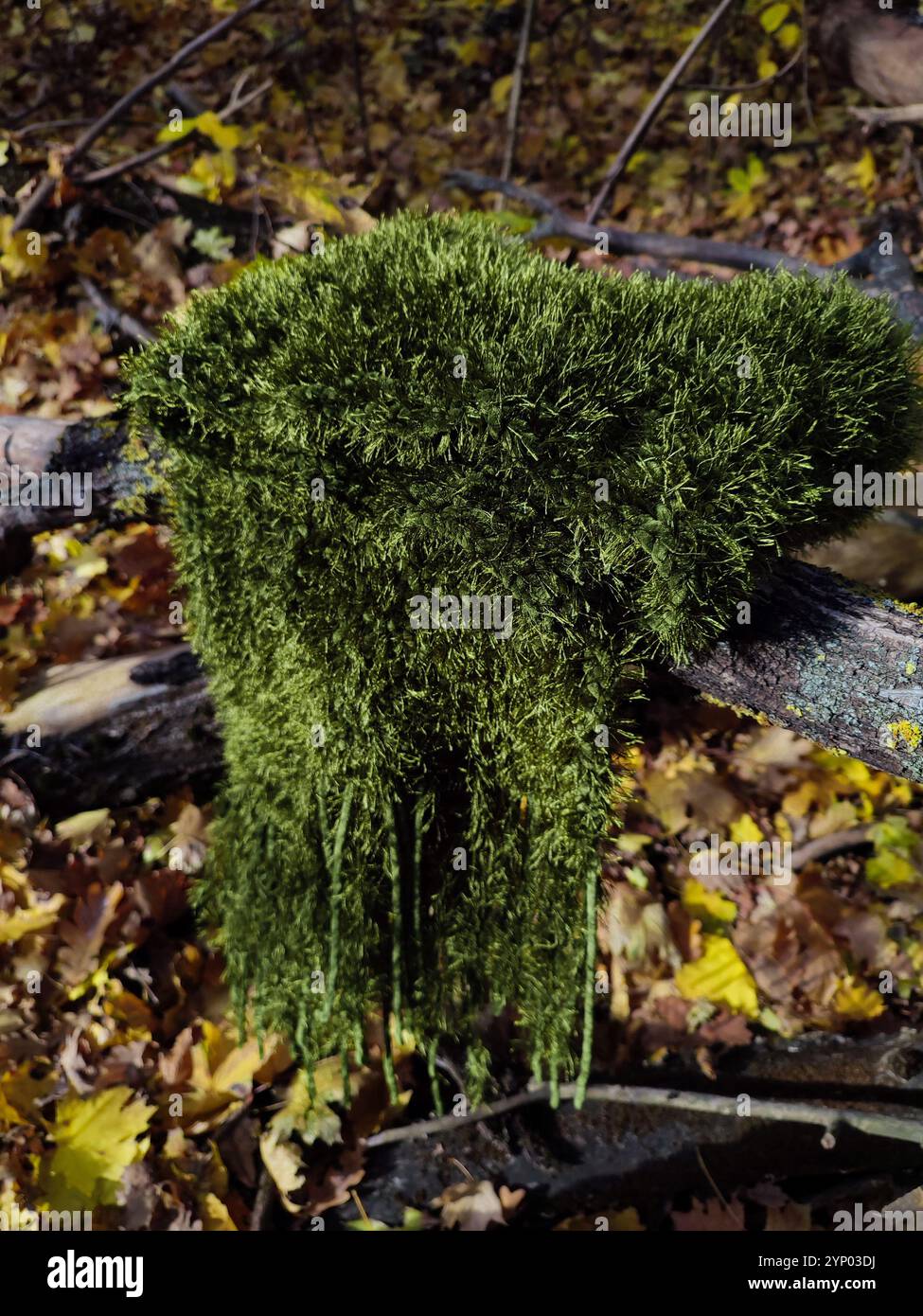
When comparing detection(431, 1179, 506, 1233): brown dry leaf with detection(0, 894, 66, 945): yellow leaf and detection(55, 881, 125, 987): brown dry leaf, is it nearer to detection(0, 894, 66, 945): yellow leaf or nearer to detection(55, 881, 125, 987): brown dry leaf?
detection(55, 881, 125, 987): brown dry leaf

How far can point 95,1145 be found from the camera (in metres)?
2.18

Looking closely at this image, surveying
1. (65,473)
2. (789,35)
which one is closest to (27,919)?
(65,473)

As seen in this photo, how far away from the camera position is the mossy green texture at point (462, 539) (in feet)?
4.94

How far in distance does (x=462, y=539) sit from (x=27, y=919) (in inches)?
74.0

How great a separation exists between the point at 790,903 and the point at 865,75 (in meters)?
4.31

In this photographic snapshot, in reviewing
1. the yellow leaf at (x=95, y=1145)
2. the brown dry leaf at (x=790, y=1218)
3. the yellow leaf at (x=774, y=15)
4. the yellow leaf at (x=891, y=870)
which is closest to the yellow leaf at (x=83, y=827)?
the yellow leaf at (x=95, y=1145)

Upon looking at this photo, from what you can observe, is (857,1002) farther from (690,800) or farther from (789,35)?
(789,35)

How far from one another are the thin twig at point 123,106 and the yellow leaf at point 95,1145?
3.61 meters

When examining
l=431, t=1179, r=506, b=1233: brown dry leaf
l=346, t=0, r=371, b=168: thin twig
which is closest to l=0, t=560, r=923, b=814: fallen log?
l=431, t=1179, r=506, b=1233: brown dry leaf

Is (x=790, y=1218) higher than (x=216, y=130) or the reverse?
the reverse

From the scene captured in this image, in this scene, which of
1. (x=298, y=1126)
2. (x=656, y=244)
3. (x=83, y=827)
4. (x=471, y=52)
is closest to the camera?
(x=298, y=1126)

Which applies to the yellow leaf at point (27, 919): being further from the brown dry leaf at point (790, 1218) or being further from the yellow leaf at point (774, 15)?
the yellow leaf at point (774, 15)
